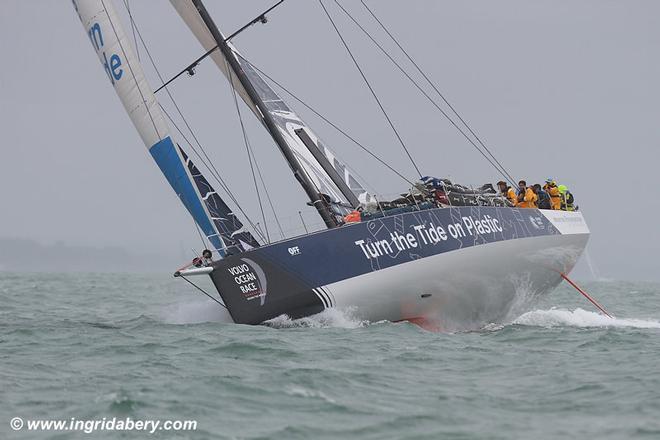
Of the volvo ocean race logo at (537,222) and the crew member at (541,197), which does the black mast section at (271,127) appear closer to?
the volvo ocean race logo at (537,222)

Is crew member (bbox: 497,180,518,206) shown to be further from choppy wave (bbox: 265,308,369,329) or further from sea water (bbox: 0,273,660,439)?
choppy wave (bbox: 265,308,369,329)

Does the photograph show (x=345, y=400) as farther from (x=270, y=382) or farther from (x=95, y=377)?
(x=95, y=377)

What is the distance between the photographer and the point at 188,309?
50.6 feet

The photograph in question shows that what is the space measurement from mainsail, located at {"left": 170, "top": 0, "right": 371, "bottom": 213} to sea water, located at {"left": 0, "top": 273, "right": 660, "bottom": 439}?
4.63 metres

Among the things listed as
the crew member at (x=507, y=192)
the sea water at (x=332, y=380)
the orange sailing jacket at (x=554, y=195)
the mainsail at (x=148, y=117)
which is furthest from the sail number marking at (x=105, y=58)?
the orange sailing jacket at (x=554, y=195)

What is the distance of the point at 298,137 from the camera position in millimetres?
18359

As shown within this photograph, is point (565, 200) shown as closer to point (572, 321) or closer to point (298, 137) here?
point (572, 321)

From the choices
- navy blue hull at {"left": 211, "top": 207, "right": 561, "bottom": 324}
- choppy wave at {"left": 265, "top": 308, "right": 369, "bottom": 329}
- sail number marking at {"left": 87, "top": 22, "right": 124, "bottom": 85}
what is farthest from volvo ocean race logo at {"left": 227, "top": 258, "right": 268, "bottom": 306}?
sail number marking at {"left": 87, "top": 22, "right": 124, "bottom": 85}

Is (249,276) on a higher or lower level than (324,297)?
higher

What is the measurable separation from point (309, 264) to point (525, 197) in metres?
5.70

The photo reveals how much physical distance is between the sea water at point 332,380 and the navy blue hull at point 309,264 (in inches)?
13.0

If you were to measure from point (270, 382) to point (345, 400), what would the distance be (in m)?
0.97

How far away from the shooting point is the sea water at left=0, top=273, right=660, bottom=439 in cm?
726
